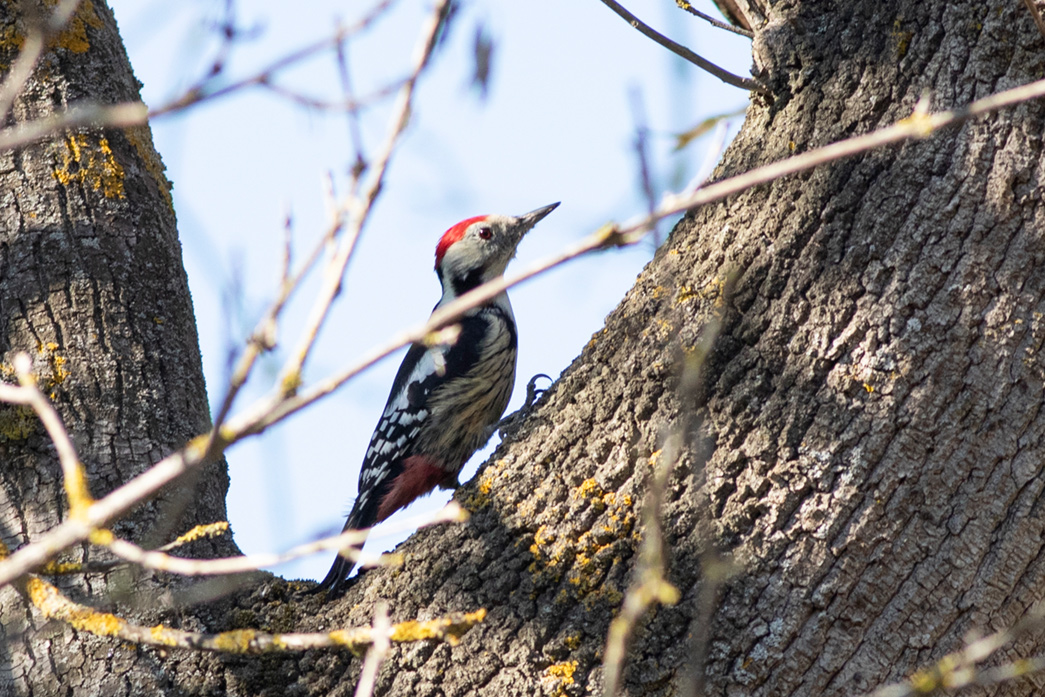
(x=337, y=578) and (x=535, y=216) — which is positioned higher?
(x=535, y=216)

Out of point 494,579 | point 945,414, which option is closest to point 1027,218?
point 945,414

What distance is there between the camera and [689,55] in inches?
95.9

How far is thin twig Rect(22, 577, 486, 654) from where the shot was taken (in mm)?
1393

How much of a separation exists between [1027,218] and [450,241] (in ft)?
11.2

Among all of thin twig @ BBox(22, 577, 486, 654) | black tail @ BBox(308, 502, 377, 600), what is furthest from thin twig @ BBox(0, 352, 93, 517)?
black tail @ BBox(308, 502, 377, 600)

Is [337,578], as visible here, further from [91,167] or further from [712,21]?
[712,21]

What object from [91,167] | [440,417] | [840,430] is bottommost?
[840,430]

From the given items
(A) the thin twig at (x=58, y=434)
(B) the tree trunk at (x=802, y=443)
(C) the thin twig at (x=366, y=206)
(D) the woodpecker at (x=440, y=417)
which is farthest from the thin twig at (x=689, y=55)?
(D) the woodpecker at (x=440, y=417)

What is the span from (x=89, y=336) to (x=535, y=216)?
2781 millimetres

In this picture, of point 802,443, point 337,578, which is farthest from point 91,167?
point 802,443

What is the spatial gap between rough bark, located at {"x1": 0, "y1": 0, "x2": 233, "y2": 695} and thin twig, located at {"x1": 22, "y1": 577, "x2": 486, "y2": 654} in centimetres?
38

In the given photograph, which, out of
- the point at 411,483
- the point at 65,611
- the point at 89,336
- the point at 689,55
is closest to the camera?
the point at 65,611

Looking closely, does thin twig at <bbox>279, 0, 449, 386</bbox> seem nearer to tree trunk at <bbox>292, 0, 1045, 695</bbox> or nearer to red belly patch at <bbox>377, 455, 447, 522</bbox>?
tree trunk at <bbox>292, 0, 1045, 695</bbox>

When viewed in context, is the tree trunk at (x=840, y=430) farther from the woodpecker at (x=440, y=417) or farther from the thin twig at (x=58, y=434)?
the woodpecker at (x=440, y=417)
